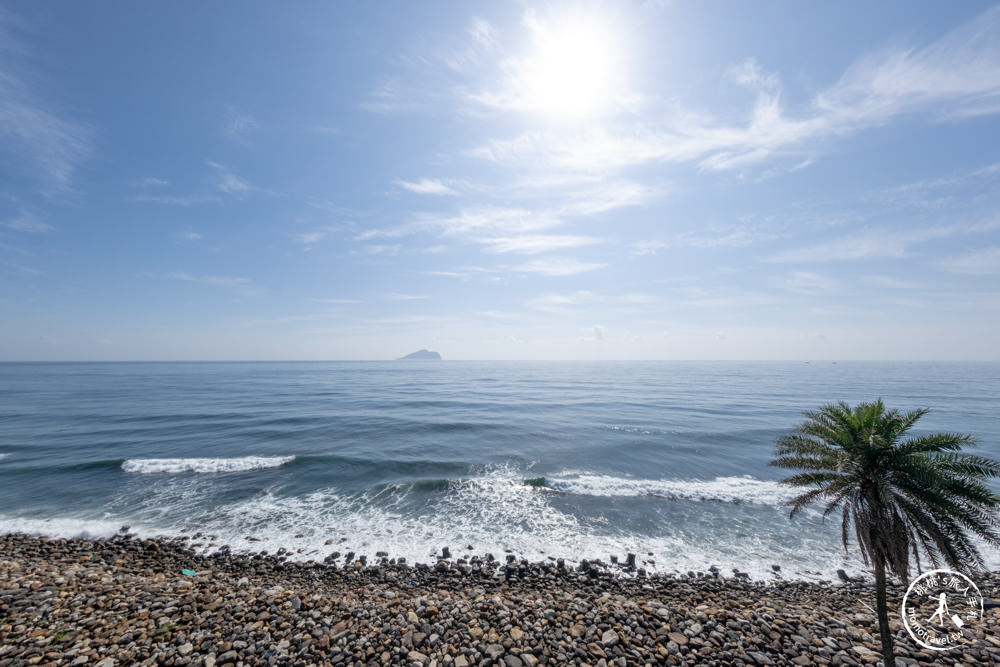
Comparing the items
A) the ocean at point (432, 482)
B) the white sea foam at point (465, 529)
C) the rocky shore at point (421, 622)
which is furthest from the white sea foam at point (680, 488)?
the rocky shore at point (421, 622)

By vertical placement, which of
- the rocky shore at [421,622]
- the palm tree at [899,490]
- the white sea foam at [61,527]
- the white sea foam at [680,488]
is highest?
the palm tree at [899,490]

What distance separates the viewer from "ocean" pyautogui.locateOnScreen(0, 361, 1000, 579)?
1625cm

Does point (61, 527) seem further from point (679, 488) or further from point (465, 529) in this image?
point (679, 488)

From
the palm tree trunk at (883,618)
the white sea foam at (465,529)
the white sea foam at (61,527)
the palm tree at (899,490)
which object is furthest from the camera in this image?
the white sea foam at (61,527)

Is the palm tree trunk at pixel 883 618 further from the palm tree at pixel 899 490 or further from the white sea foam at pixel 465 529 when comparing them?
the white sea foam at pixel 465 529

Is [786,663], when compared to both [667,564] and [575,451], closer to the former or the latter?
[667,564]

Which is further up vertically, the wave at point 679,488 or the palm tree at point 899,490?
the palm tree at point 899,490

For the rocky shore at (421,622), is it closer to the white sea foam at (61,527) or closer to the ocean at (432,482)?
the ocean at (432,482)

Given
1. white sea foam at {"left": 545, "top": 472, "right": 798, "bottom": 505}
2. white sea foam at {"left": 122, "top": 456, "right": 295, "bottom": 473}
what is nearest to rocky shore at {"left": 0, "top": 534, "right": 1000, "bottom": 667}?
white sea foam at {"left": 545, "top": 472, "right": 798, "bottom": 505}

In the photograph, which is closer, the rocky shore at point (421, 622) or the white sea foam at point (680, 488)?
the rocky shore at point (421, 622)

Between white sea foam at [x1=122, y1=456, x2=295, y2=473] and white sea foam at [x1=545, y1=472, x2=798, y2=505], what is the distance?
21544 millimetres

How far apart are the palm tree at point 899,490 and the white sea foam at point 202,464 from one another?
31.6 meters

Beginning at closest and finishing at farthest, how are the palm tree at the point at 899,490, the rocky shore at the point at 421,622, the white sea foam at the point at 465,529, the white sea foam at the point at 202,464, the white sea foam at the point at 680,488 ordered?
the palm tree at the point at 899,490
the rocky shore at the point at 421,622
the white sea foam at the point at 465,529
the white sea foam at the point at 680,488
the white sea foam at the point at 202,464

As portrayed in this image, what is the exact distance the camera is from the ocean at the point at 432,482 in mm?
16250
